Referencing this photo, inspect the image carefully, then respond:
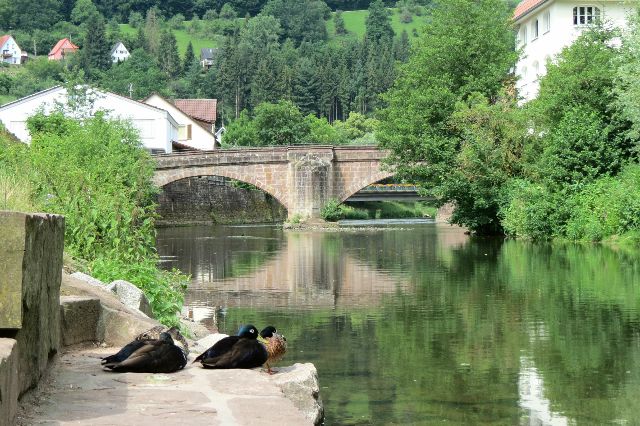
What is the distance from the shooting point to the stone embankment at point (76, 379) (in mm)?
5594

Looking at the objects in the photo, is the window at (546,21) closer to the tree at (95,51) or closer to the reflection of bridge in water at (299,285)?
the reflection of bridge in water at (299,285)

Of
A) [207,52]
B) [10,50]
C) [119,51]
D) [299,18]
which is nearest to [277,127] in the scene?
[119,51]

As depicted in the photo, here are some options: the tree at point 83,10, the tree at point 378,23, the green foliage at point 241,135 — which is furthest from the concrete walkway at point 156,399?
the tree at point 83,10

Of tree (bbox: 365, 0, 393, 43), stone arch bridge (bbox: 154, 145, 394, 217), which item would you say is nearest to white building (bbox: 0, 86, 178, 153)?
stone arch bridge (bbox: 154, 145, 394, 217)

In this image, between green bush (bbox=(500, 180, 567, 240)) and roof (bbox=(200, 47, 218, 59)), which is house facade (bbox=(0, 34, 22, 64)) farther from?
green bush (bbox=(500, 180, 567, 240))

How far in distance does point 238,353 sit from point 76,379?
1.30 meters

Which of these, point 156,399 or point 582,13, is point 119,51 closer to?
point 582,13

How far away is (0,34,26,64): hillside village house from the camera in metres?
180

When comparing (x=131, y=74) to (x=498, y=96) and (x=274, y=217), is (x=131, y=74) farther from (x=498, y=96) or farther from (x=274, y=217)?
(x=498, y=96)

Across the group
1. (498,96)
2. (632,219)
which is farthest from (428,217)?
(632,219)

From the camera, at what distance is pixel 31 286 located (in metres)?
6.13

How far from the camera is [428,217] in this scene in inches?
3088

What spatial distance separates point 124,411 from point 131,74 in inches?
5523

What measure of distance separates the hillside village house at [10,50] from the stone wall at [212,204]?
384ft
